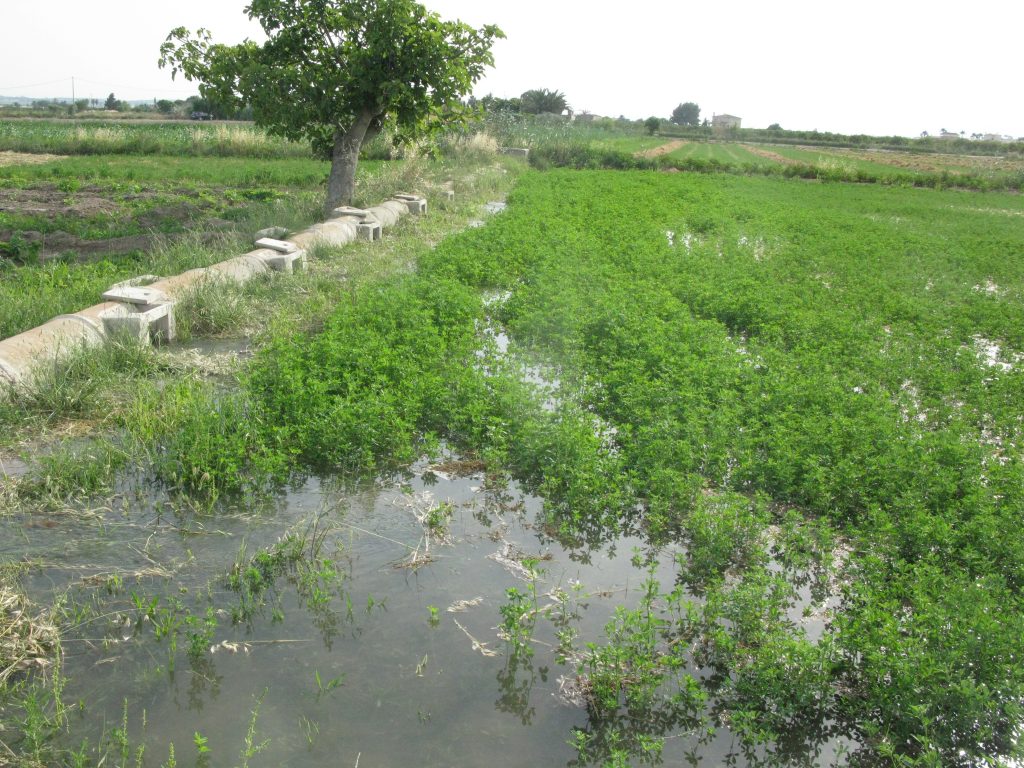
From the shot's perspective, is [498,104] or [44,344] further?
[498,104]

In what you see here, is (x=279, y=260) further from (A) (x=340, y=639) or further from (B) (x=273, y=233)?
(A) (x=340, y=639)

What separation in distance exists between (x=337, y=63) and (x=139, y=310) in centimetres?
937

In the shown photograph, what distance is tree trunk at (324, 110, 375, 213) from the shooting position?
1591 centimetres

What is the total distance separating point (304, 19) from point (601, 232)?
719 cm

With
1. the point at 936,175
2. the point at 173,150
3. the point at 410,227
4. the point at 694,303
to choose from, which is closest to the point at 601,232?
the point at 410,227

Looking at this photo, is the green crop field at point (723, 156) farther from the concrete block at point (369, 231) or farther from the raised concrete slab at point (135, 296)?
the raised concrete slab at point (135, 296)

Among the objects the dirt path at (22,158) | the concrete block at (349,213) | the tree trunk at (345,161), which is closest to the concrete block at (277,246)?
the concrete block at (349,213)

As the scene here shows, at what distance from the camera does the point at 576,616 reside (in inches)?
178

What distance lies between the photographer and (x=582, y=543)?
17.3 ft

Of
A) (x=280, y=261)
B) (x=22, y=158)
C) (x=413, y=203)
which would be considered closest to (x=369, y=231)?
(x=280, y=261)

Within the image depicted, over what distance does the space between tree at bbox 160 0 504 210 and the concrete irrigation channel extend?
3595 millimetres

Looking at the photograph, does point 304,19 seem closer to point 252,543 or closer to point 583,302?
point 583,302

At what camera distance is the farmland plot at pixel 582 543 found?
12.0 feet

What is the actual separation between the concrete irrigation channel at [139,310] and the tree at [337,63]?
360 cm
